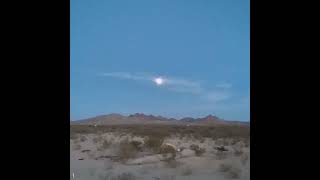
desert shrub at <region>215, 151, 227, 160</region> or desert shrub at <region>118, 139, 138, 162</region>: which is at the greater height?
desert shrub at <region>118, 139, 138, 162</region>

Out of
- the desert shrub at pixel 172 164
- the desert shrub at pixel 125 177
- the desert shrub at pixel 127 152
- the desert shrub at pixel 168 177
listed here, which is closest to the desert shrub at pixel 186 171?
the desert shrub at pixel 168 177

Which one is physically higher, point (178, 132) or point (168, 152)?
point (168, 152)

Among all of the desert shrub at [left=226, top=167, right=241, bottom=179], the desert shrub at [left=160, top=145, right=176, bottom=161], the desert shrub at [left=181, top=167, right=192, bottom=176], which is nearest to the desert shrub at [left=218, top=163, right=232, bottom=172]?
the desert shrub at [left=226, top=167, right=241, bottom=179]

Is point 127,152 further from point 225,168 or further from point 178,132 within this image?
point 178,132

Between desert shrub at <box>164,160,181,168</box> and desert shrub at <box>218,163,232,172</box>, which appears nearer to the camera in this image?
desert shrub at <box>218,163,232,172</box>

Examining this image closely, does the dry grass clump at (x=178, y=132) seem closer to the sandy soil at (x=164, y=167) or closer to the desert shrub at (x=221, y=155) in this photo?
the desert shrub at (x=221, y=155)

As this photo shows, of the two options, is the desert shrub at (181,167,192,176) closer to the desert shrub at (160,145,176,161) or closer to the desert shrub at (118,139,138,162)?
the desert shrub at (160,145,176,161)

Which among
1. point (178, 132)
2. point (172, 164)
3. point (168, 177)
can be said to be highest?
point (172, 164)

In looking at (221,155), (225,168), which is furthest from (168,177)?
(221,155)

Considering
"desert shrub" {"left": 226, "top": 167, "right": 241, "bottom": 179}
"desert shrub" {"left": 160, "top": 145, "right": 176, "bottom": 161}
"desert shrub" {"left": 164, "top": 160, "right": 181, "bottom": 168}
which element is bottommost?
"desert shrub" {"left": 226, "top": 167, "right": 241, "bottom": 179}
